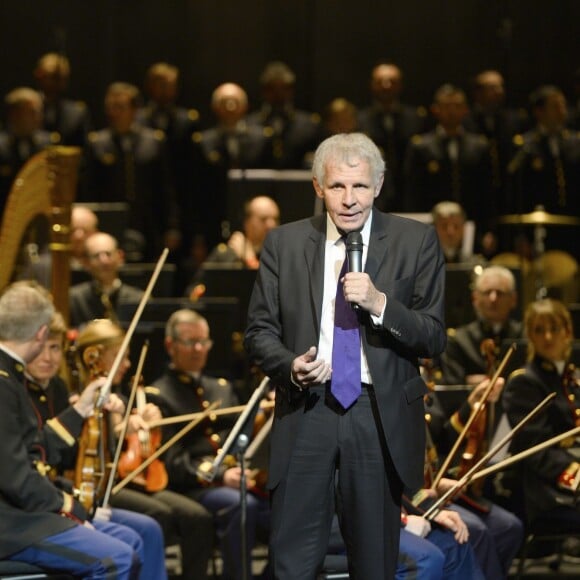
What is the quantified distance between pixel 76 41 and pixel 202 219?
211 cm

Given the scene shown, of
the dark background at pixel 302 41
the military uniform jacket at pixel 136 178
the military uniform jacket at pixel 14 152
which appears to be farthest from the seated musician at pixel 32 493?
the dark background at pixel 302 41

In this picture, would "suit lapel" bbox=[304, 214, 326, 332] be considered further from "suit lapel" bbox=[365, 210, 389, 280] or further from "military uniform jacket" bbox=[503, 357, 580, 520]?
"military uniform jacket" bbox=[503, 357, 580, 520]

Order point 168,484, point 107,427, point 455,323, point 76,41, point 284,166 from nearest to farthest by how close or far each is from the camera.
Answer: point 107,427 → point 168,484 → point 455,323 → point 284,166 → point 76,41

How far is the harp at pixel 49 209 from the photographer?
5.12 metres

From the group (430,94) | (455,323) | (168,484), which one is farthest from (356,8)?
(168,484)

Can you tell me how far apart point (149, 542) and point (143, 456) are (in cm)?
33

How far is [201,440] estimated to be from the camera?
5113 millimetres

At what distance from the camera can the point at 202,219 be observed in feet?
28.1

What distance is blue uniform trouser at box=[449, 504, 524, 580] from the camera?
15.1 feet

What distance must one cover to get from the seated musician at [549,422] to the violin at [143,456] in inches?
52.5

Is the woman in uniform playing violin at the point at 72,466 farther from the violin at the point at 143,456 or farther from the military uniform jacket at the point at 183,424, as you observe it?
the military uniform jacket at the point at 183,424

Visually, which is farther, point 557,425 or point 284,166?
point 284,166

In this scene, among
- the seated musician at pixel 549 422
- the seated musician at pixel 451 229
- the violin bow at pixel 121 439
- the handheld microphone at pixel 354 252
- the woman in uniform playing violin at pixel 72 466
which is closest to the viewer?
the handheld microphone at pixel 354 252

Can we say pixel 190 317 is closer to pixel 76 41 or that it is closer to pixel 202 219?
pixel 202 219
